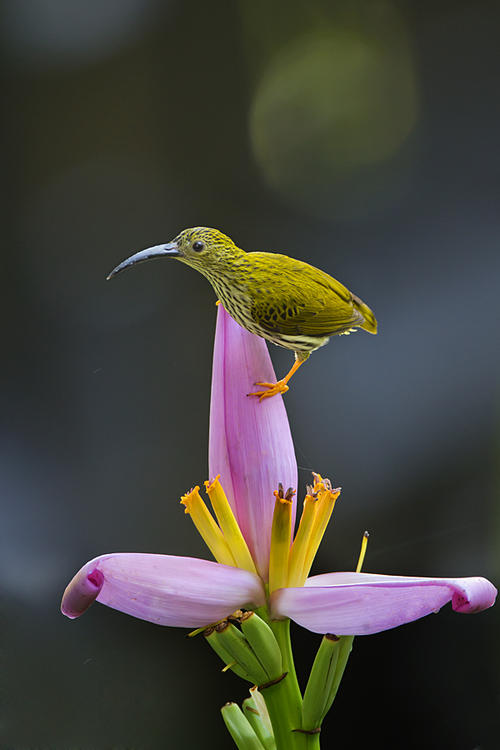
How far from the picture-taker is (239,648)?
0.35 metres

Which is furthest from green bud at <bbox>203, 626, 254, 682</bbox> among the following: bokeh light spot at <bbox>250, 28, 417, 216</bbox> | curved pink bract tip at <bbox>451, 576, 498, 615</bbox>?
bokeh light spot at <bbox>250, 28, 417, 216</bbox>

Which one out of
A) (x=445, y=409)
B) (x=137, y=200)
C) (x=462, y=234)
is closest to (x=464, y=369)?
(x=445, y=409)

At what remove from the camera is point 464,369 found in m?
0.72

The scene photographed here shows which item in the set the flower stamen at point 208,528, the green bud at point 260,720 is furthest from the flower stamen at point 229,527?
the green bud at point 260,720

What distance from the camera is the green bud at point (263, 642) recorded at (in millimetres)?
342

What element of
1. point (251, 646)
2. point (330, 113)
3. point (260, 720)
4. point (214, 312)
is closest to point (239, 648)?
point (251, 646)

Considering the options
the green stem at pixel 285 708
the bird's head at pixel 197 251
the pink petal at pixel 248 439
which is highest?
the bird's head at pixel 197 251

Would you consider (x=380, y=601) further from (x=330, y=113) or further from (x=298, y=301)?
(x=330, y=113)

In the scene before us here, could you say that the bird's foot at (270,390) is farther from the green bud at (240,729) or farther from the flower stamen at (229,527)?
the green bud at (240,729)

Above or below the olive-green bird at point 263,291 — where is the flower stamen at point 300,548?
below

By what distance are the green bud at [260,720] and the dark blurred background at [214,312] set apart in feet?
0.73

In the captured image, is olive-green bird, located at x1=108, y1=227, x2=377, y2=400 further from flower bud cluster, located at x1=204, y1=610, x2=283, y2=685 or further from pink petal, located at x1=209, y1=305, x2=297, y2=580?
flower bud cluster, located at x1=204, y1=610, x2=283, y2=685

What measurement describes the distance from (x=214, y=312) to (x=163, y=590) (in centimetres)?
38

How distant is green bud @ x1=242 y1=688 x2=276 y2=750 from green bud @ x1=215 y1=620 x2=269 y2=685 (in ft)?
0.30
